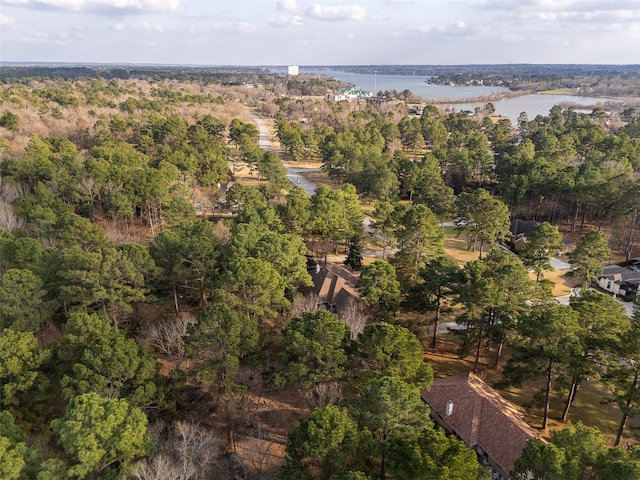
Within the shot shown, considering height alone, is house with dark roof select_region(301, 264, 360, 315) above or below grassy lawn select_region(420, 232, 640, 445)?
above

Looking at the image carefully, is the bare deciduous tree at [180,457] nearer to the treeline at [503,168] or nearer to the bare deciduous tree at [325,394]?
the bare deciduous tree at [325,394]

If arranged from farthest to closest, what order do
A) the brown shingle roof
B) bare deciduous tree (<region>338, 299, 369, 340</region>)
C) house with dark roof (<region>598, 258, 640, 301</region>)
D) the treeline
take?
the treeline, house with dark roof (<region>598, 258, 640, 301</region>), the brown shingle roof, bare deciduous tree (<region>338, 299, 369, 340</region>)

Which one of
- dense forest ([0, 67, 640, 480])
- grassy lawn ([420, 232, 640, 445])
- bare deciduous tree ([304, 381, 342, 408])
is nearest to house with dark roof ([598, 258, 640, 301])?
dense forest ([0, 67, 640, 480])

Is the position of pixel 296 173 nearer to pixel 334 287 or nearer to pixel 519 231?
pixel 519 231

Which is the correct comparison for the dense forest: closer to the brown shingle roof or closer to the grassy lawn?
the grassy lawn

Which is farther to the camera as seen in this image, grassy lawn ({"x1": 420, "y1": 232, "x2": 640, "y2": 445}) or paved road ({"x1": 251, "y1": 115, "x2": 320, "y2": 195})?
paved road ({"x1": 251, "y1": 115, "x2": 320, "y2": 195})

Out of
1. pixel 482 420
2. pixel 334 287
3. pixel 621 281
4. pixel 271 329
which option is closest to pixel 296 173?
pixel 334 287

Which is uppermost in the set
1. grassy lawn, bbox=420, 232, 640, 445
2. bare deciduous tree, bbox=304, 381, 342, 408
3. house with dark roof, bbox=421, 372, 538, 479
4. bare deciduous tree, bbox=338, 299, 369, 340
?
bare deciduous tree, bbox=338, 299, 369, 340
